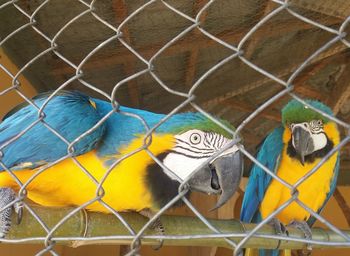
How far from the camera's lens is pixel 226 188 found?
94cm

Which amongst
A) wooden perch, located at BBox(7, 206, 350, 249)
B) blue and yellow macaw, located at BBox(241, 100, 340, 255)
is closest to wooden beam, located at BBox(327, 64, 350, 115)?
blue and yellow macaw, located at BBox(241, 100, 340, 255)

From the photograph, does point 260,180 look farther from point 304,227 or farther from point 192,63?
point 192,63

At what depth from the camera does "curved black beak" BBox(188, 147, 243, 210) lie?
930 millimetres

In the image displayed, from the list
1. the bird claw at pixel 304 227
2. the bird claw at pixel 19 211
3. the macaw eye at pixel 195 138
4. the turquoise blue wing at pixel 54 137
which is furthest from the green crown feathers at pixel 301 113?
the bird claw at pixel 19 211

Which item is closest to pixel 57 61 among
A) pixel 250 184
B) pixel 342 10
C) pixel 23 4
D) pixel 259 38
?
pixel 23 4

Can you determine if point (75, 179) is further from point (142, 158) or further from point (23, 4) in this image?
point (23, 4)

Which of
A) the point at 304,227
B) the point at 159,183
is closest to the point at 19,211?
the point at 159,183

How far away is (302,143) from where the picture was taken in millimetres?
1497

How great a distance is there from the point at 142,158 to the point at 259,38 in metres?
1.40

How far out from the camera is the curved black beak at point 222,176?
3.05 feet

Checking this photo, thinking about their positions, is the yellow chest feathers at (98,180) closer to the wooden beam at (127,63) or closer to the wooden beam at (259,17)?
the wooden beam at (127,63)

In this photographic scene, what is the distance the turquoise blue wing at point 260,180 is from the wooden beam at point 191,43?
643 millimetres

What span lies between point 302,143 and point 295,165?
106mm

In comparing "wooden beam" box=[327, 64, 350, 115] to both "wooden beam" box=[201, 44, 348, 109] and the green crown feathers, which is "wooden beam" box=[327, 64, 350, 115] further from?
the green crown feathers
